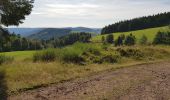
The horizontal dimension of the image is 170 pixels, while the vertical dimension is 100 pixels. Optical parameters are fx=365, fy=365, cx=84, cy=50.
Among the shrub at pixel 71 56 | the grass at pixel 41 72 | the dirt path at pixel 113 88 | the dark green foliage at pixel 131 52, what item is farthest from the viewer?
the dark green foliage at pixel 131 52

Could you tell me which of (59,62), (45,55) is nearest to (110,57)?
(45,55)

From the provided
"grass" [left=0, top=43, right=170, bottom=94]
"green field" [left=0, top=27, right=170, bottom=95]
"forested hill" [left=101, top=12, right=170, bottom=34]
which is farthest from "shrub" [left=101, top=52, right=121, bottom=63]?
"forested hill" [left=101, top=12, right=170, bottom=34]

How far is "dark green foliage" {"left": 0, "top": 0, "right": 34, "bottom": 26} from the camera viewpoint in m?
18.3

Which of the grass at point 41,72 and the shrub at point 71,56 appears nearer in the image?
the grass at point 41,72

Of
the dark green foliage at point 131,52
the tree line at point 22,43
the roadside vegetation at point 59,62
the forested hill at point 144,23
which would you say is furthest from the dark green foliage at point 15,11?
the forested hill at point 144,23

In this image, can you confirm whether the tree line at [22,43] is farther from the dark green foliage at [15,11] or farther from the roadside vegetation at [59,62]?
the dark green foliage at [15,11]

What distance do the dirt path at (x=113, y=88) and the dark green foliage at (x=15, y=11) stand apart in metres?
5.30

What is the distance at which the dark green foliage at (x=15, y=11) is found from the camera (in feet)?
59.9

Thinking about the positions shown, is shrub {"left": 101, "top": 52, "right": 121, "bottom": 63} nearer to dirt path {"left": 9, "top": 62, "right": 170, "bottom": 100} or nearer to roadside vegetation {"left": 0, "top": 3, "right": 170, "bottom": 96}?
roadside vegetation {"left": 0, "top": 3, "right": 170, "bottom": 96}

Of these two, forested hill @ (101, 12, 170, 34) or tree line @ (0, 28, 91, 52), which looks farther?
forested hill @ (101, 12, 170, 34)

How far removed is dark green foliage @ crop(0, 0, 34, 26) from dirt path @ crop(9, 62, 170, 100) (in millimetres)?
5302

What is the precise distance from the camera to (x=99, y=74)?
1720 cm

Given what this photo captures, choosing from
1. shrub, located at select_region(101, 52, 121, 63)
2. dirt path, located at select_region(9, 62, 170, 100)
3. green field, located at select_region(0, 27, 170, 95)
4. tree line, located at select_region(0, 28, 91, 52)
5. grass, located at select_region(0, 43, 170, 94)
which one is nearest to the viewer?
dirt path, located at select_region(9, 62, 170, 100)

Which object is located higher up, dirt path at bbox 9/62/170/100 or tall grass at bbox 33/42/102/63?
tall grass at bbox 33/42/102/63
